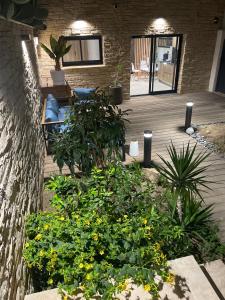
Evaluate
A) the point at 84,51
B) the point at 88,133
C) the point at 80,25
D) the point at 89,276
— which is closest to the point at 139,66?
the point at 84,51

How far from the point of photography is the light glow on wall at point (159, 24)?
24.9 feet

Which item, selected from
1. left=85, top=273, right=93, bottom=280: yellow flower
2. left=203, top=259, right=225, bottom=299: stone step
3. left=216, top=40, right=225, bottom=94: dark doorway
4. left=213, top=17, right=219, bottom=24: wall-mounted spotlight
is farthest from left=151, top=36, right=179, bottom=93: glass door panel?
left=85, top=273, right=93, bottom=280: yellow flower

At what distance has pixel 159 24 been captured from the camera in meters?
7.66

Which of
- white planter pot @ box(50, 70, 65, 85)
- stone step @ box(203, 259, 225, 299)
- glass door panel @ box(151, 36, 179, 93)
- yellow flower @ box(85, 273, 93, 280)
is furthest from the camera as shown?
glass door panel @ box(151, 36, 179, 93)

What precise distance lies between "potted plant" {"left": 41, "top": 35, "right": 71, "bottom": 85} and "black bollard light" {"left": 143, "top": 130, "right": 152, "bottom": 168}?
3.60 m

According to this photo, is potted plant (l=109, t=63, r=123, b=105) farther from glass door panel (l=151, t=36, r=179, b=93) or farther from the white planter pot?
the white planter pot

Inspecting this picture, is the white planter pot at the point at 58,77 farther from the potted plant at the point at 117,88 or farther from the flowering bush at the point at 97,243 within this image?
the flowering bush at the point at 97,243

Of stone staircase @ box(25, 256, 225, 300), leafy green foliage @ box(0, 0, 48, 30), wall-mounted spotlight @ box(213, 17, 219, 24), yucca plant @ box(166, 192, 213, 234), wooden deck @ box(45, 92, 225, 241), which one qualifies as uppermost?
wall-mounted spotlight @ box(213, 17, 219, 24)

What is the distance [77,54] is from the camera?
25.1ft

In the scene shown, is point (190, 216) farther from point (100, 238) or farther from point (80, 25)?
point (80, 25)

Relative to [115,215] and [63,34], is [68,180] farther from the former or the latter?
[63,34]

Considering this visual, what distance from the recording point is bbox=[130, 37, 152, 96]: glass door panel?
9.22 meters

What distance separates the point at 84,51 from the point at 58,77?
1.49 metres

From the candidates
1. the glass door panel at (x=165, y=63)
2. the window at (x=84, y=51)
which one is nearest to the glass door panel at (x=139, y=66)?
the glass door panel at (x=165, y=63)
